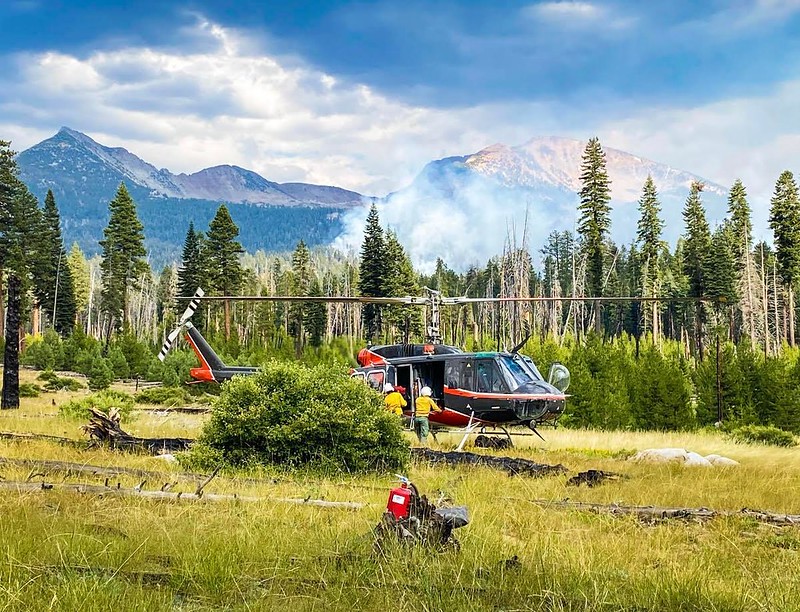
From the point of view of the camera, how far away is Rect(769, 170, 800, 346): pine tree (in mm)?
53844

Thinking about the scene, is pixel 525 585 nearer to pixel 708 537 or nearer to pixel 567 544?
pixel 567 544

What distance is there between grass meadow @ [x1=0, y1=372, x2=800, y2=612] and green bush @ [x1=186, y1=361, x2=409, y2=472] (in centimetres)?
113

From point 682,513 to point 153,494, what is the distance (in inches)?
233

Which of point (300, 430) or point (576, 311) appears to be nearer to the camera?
point (300, 430)

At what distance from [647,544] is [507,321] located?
223 feet

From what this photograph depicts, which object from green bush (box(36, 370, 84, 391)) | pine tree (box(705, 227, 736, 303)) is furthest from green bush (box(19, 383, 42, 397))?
pine tree (box(705, 227, 736, 303))

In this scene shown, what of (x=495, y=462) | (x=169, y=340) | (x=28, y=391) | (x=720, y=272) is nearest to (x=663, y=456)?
(x=495, y=462)

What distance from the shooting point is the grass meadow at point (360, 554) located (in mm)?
5012

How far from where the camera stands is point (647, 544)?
714cm

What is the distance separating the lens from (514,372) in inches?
642

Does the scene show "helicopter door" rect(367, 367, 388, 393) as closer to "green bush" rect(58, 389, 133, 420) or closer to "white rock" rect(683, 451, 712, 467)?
"green bush" rect(58, 389, 133, 420)

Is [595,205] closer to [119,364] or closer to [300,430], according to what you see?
[119,364]

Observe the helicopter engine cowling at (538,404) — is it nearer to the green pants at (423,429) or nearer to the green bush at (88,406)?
the green pants at (423,429)

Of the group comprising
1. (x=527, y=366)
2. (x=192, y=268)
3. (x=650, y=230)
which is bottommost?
(x=527, y=366)
